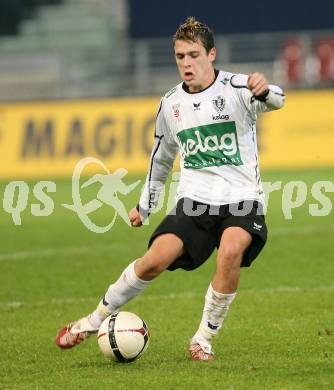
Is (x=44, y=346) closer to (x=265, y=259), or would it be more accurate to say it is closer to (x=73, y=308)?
(x=73, y=308)

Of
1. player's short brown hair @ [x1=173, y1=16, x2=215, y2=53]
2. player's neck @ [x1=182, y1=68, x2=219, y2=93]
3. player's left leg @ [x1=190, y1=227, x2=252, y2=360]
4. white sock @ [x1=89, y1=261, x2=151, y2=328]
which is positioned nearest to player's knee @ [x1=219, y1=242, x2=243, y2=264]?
player's left leg @ [x1=190, y1=227, x2=252, y2=360]

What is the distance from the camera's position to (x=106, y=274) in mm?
10641

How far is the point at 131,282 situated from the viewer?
659cm

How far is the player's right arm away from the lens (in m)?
6.90

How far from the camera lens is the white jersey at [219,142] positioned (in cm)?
661

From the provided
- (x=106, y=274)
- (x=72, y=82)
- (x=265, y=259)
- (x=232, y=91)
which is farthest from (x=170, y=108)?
(x=72, y=82)

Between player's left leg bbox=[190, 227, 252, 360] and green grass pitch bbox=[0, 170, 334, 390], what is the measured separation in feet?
0.39

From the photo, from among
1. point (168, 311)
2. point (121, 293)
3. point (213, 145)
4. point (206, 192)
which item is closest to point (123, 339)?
point (121, 293)

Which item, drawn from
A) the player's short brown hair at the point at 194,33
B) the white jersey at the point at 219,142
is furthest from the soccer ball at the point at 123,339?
the player's short brown hair at the point at 194,33

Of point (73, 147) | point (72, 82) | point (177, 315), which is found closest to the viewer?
point (177, 315)

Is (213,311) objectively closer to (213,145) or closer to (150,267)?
(150,267)

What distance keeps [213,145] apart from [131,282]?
Result: 3.27 feet

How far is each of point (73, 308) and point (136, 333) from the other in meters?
2.48

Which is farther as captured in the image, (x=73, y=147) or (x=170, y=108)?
(x=73, y=147)
